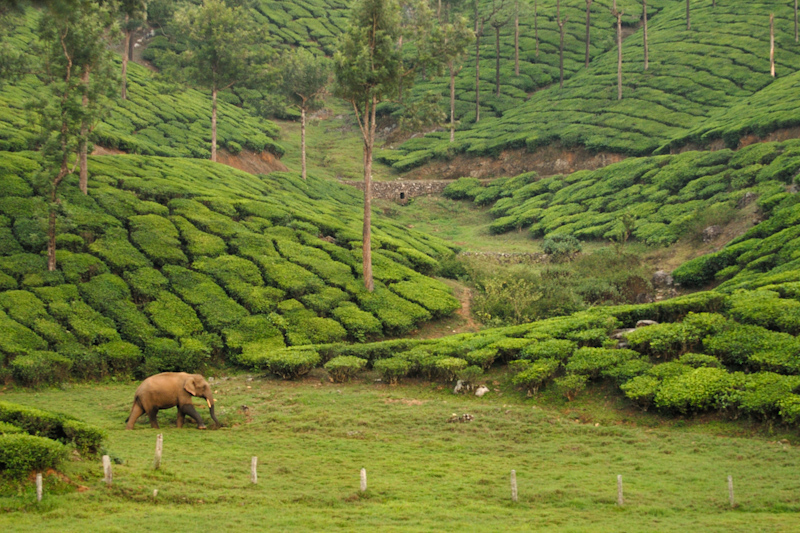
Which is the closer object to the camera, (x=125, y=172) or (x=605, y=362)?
(x=605, y=362)

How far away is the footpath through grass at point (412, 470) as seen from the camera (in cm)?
1080

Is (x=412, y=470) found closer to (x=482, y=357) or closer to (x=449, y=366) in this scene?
(x=449, y=366)

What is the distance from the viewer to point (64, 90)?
2505 centimetres

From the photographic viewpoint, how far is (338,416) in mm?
18062

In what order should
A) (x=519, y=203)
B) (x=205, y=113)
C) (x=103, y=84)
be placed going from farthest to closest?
(x=205, y=113)
(x=519, y=203)
(x=103, y=84)

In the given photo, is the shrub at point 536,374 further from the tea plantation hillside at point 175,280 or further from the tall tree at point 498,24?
the tall tree at point 498,24

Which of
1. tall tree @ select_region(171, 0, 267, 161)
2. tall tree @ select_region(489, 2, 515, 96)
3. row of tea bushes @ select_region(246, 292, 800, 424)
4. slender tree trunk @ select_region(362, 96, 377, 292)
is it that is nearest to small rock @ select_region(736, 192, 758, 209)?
row of tea bushes @ select_region(246, 292, 800, 424)

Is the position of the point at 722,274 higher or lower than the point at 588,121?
lower

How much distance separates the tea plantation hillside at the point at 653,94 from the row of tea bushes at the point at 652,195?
22.0ft

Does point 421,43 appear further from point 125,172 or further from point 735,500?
point 735,500

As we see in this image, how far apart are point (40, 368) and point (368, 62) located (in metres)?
17.5

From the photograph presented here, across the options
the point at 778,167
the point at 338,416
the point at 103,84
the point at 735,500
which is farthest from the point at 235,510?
the point at 778,167

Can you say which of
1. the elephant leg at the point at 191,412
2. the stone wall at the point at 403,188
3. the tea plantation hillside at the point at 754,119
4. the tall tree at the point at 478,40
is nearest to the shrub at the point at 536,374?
the elephant leg at the point at 191,412

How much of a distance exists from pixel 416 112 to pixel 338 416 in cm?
1642
